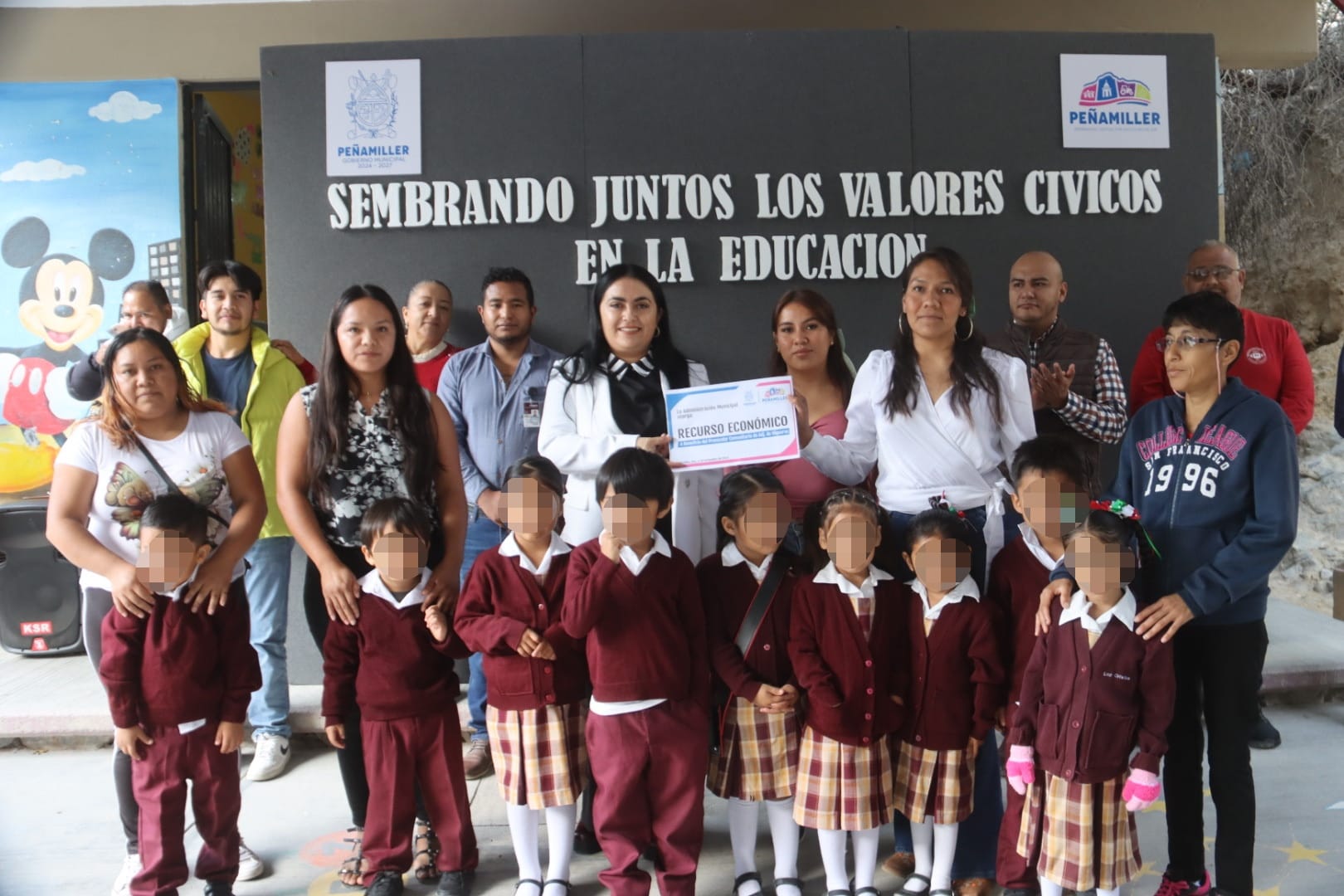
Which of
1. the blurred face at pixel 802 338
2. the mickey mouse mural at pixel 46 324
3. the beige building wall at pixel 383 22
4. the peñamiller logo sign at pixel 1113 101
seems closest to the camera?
the blurred face at pixel 802 338

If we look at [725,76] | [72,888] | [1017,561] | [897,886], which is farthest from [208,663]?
[725,76]

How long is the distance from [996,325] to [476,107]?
2.70 meters

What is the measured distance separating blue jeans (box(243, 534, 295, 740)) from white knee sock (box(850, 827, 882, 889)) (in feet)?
7.96

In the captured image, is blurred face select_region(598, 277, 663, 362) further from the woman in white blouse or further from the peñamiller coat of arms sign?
the peñamiller coat of arms sign

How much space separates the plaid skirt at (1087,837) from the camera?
2377 millimetres

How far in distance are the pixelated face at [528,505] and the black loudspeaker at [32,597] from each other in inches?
140

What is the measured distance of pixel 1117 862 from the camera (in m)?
2.40

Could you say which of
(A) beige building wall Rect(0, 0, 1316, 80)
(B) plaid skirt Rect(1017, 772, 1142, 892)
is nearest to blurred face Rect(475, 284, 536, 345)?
(B) plaid skirt Rect(1017, 772, 1142, 892)

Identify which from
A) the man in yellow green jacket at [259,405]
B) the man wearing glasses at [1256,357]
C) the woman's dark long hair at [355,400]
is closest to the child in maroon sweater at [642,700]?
the woman's dark long hair at [355,400]

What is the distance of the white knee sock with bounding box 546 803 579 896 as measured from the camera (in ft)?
8.91

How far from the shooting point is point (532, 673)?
8.73ft

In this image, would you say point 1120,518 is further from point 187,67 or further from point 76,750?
point 187,67

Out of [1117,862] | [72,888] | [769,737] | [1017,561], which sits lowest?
[72,888]

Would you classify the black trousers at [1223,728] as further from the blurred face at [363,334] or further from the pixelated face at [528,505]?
the blurred face at [363,334]
